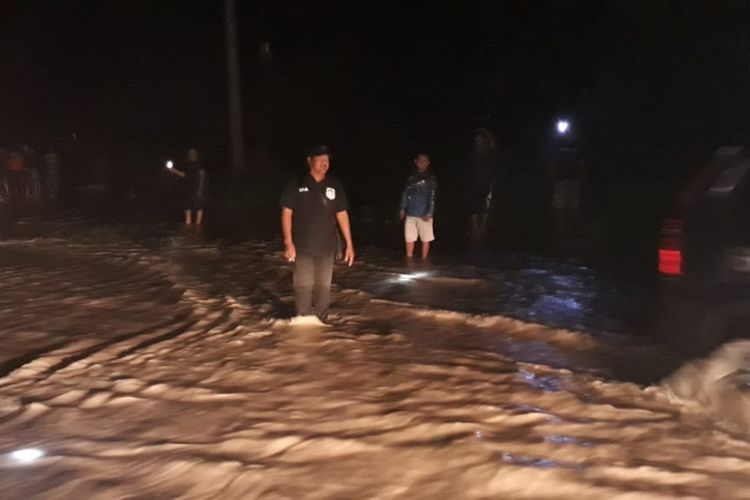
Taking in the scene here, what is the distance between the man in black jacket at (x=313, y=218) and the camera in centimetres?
855

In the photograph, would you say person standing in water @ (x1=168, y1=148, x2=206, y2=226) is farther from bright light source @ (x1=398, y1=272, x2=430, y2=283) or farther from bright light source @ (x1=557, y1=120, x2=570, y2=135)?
bright light source @ (x1=557, y1=120, x2=570, y2=135)

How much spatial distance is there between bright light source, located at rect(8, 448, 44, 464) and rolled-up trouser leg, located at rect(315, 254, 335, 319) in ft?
12.1

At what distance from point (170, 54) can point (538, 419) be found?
29.2 m

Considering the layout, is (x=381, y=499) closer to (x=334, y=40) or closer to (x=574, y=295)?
(x=574, y=295)

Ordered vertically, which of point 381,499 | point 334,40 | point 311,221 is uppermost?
point 334,40

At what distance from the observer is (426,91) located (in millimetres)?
23250

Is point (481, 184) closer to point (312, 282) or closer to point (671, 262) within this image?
point (312, 282)

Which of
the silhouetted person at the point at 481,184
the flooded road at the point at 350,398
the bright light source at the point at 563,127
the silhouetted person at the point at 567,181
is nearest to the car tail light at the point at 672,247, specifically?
the flooded road at the point at 350,398

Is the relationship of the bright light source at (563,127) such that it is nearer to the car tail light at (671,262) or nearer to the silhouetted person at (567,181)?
the silhouetted person at (567,181)

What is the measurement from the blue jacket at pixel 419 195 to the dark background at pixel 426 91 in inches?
97.4

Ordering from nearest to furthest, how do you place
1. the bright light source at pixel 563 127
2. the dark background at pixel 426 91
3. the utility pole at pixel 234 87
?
the dark background at pixel 426 91
the bright light source at pixel 563 127
the utility pole at pixel 234 87

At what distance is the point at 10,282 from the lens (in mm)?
12062

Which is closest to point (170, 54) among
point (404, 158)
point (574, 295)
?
point (404, 158)

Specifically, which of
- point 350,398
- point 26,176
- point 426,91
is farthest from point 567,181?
point 26,176
